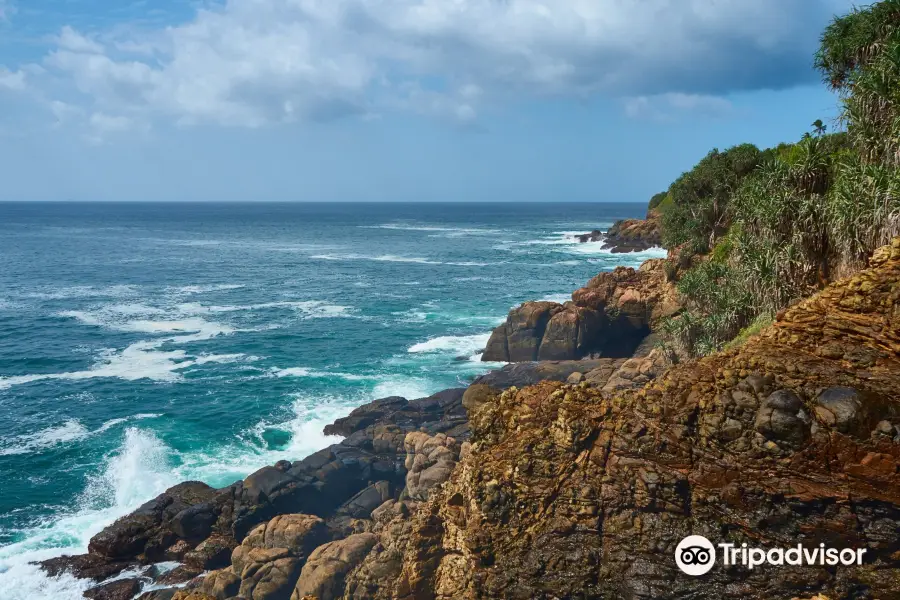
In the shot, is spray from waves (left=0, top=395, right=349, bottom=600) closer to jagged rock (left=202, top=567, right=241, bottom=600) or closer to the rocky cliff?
jagged rock (left=202, top=567, right=241, bottom=600)

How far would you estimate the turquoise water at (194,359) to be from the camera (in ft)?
121

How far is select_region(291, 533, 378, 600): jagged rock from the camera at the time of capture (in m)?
24.1

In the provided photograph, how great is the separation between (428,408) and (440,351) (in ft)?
52.0

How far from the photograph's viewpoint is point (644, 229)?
127625mm

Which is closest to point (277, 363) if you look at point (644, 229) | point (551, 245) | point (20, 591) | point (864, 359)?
point (20, 591)

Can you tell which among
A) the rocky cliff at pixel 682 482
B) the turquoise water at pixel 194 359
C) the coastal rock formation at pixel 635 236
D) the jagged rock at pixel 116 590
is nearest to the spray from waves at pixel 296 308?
the turquoise water at pixel 194 359

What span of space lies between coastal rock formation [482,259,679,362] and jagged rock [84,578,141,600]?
1307 inches

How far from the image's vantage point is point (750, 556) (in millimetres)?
15914

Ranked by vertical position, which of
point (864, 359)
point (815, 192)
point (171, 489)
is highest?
point (815, 192)

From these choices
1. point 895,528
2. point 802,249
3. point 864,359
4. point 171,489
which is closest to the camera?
point 895,528

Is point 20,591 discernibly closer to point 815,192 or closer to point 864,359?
point 864,359

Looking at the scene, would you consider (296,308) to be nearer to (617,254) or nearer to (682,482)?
(682,482)

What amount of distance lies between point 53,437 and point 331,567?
92.2 ft

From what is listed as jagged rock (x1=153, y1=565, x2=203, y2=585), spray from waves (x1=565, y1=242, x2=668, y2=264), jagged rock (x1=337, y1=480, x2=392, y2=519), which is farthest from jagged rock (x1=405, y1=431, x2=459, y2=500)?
spray from waves (x1=565, y1=242, x2=668, y2=264)
